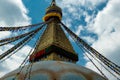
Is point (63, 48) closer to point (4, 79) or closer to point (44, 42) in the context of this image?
point (44, 42)

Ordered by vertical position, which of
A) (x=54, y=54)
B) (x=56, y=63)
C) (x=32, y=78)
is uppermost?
(x=54, y=54)

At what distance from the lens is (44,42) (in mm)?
16766

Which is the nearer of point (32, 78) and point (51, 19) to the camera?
point (32, 78)

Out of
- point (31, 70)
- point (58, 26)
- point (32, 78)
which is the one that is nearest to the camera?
point (32, 78)

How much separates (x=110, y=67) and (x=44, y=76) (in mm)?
4406

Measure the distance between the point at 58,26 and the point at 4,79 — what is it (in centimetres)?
838

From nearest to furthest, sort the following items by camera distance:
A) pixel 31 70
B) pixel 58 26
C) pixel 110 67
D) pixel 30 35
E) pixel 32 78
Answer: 1. pixel 32 78
2. pixel 31 70
3. pixel 110 67
4. pixel 30 35
5. pixel 58 26

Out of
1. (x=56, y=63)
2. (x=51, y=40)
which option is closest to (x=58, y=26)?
(x=51, y=40)

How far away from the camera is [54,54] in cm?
1598

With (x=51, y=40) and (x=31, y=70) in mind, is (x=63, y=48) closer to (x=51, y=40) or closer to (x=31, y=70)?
(x=51, y=40)

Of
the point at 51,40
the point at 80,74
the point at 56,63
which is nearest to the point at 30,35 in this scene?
the point at 51,40

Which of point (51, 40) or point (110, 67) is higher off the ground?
point (51, 40)

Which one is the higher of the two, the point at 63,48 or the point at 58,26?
the point at 58,26

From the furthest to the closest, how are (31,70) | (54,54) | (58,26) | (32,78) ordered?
(58,26), (54,54), (31,70), (32,78)
